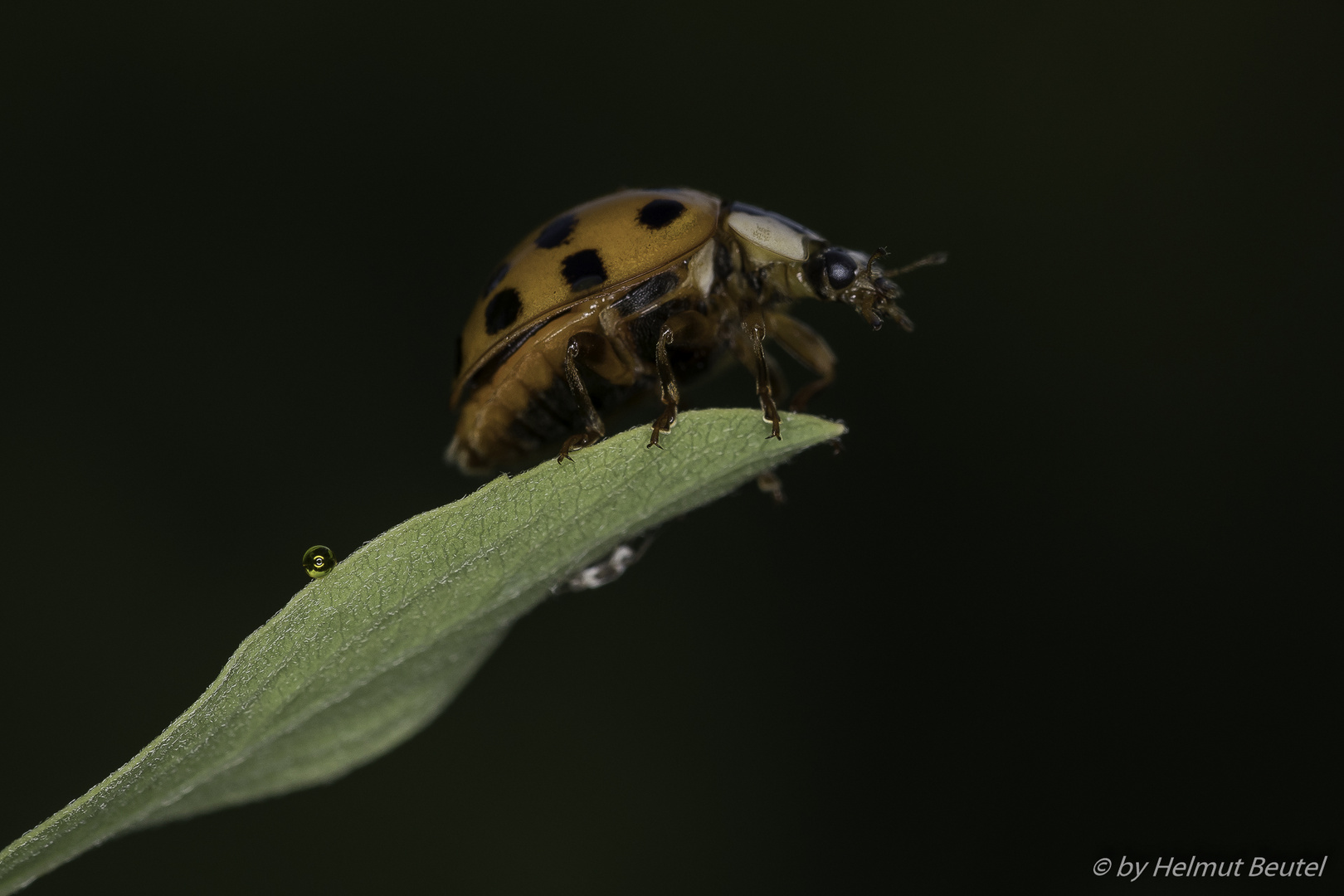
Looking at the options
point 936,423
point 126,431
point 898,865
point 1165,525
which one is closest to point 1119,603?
point 1165,525

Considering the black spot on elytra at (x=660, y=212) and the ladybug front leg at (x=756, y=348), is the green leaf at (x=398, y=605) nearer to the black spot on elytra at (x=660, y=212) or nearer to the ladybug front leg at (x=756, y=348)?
the ladybug front leg at (x=756, y=348)

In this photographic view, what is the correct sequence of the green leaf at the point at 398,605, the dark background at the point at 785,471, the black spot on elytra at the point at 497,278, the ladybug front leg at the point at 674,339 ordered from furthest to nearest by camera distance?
1. the dark background at the point at 785,471
2. the black spot on elytra at the point at 497,278
3. the ladybug front leg at the point at 674,339
4. the green leaf at the point at 398,605

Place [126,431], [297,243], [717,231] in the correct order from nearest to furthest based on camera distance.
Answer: [717,231]
[126,431]
[297,243]

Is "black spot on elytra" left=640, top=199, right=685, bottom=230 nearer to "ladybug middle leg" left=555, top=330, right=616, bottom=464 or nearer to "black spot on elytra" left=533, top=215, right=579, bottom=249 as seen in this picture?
"black spot on elytra" left=533, top=215, right=579, bottom=249

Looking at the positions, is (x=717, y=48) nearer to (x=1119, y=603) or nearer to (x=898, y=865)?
(x=1119, y=603)

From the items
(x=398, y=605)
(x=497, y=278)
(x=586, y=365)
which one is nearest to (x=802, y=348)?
(x=586, y=365)

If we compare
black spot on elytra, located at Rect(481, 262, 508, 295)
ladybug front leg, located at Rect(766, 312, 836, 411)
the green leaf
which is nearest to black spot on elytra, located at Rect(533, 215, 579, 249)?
black spot on elytra, located at Rect(481, 262, 508, 295)

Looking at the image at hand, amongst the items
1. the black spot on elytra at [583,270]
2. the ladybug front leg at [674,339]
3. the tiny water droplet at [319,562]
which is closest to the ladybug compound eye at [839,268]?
the ladybug front leg at [674,339]

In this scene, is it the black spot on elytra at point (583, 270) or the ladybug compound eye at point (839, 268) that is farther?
the ladybug compound eye at point (839, 268)
